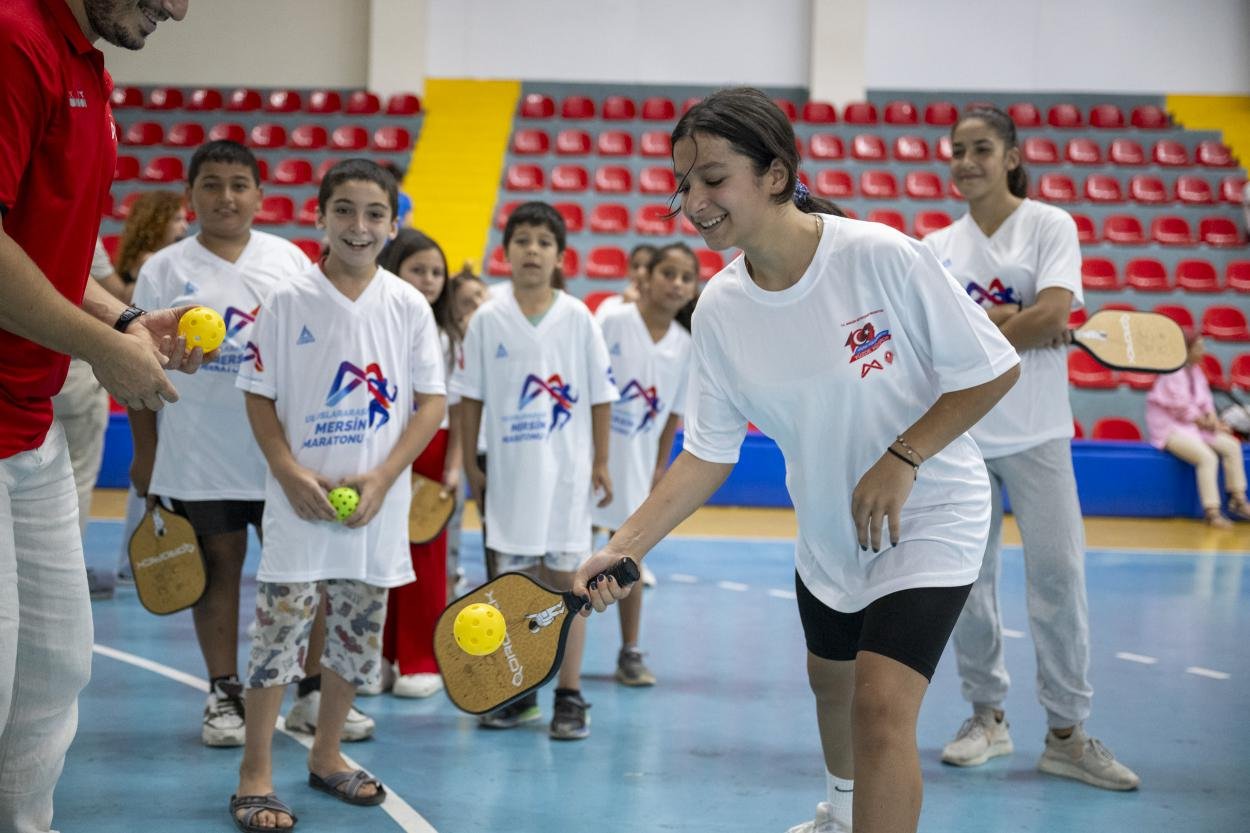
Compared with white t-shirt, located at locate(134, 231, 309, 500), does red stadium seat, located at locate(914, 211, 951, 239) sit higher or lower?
higher

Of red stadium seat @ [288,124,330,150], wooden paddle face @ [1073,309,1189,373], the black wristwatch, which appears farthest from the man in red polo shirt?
red stadium seat @ [288,124,330,150]

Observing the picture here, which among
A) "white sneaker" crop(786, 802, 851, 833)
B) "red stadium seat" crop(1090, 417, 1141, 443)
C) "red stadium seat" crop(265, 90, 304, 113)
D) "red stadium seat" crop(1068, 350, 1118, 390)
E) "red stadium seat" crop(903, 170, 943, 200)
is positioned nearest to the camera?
"white sneaker" crop(786, 802, 851, 833)

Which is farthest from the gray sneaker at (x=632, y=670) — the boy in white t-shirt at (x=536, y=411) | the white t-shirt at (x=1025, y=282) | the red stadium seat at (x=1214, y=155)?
the red stadium seat at (x=1214, y=155)

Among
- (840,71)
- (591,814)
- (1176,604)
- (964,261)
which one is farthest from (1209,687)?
(840,71)

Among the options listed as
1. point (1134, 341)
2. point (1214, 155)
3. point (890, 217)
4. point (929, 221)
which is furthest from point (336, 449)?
point (1214, 155)

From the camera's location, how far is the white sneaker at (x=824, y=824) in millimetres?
3141

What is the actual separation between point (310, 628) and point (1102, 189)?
13.3m

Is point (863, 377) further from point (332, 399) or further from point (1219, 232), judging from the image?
point (1219, 232)

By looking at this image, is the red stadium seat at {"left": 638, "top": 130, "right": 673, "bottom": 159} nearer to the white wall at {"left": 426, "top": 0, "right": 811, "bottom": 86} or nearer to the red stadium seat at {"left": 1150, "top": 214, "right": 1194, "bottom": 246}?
the white wall at {"left": 426, "top": 0, "right": 811, "bottom": 86}

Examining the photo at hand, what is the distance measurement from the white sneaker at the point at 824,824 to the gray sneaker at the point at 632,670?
64.4 inches

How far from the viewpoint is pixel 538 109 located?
16391 mm

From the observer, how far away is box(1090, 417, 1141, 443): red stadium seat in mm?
11266

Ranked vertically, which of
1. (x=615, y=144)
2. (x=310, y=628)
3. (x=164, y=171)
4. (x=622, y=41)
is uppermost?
(x=622, y=41)

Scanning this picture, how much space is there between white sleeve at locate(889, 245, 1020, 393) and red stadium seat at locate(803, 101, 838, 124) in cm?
1379
